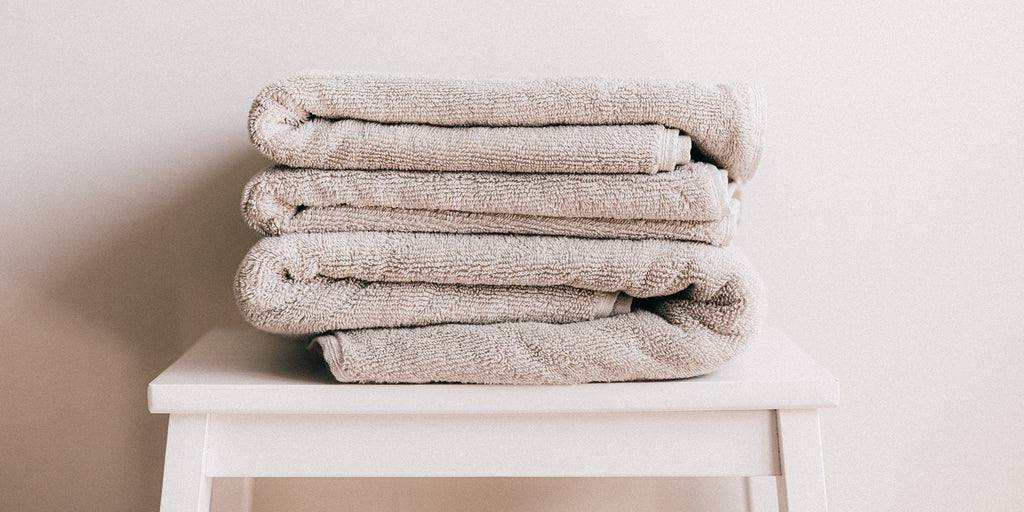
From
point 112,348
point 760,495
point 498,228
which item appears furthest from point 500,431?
point 112,348

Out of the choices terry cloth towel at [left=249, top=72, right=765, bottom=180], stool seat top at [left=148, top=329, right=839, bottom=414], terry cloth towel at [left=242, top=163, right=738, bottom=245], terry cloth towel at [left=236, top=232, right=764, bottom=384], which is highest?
terry cloth towel at [left=249, top=72, right=765, bottom=180]

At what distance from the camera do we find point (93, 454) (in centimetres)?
82

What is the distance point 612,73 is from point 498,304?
377 millimetres

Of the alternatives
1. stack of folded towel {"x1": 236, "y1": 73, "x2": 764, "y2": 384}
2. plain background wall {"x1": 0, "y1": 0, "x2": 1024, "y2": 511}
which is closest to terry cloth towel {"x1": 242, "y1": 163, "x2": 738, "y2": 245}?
stack of folded towel {"x1": 236, "y1": 73, "x2": 764, "y2": 384}

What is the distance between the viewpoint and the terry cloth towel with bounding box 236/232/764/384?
1.64 feet

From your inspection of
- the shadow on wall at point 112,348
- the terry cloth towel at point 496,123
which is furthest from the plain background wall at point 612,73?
the terry cloth towel at point 496,123

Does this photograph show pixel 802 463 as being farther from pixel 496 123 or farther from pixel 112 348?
pixel 112 348

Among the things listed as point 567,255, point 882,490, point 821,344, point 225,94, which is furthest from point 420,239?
point 882,490

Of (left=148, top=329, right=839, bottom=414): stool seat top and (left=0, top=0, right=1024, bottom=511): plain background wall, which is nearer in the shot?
(left=148, top=329, right=839, bottom=414): stool seat top

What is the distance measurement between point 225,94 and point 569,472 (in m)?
0.56

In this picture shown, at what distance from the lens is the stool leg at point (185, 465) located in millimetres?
501

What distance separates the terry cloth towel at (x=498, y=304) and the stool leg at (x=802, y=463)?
0.22 feet

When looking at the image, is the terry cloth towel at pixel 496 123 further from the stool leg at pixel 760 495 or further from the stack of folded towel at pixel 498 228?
the stool leg at pixel 760 495

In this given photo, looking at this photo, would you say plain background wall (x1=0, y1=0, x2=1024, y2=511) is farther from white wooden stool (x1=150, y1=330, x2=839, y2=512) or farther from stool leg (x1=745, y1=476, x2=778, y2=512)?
white wooden stool (x1=150, y1=330, x2=839, y2=512)
